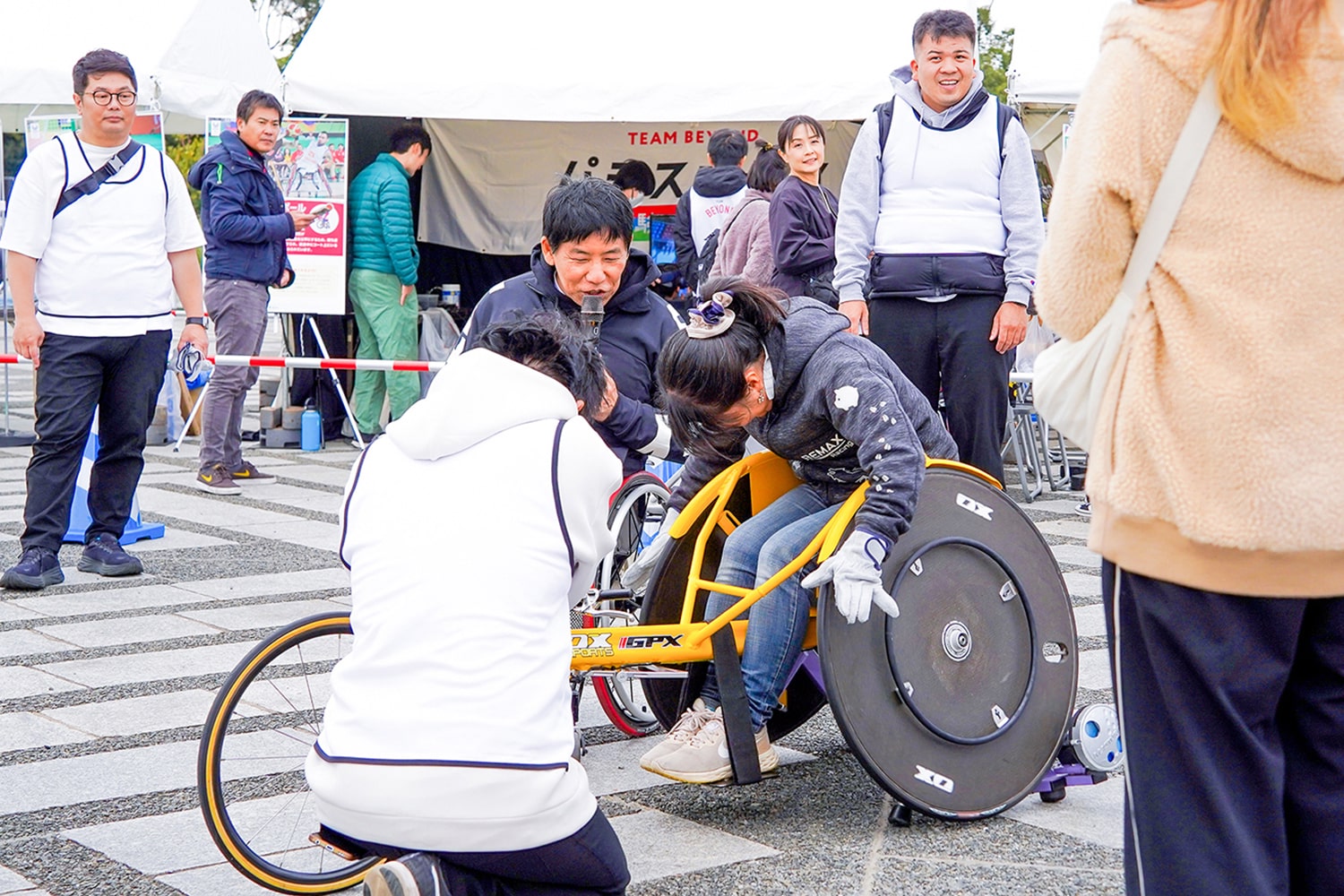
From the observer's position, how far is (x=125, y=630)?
5648 mm

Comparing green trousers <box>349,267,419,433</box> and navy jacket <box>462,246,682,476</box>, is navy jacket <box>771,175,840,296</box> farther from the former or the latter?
green trousers <box>349,267,419,433</box>

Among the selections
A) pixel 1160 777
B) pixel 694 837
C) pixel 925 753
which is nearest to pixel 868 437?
pixel 925 753

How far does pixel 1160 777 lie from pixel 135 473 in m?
5.47

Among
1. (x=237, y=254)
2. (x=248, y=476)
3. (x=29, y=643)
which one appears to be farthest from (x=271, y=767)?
(x=248, y=476)

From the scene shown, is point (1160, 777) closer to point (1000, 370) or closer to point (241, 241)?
point (1000, 370)

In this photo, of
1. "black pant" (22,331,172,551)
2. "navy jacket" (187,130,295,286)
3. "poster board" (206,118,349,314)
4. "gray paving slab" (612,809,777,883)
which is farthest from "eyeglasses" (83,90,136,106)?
"poster board" (206,118,349,314)

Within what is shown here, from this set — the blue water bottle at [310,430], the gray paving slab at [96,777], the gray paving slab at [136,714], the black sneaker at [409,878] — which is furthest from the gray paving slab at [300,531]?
the black sneaker at [409,878]

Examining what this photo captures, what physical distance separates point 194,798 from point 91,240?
3224mm

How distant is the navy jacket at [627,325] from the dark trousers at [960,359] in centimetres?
112

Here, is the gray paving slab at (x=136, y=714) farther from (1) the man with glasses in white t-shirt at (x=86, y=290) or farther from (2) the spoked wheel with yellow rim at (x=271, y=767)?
(1) the man with glasses in white t-shirt at (x=86, y=290)

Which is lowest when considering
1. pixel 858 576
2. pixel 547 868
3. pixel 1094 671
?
pixel 1094 671

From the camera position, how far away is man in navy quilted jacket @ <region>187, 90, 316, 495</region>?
29.9 feet

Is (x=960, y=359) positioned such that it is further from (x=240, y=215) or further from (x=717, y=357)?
(x=240, y=215)

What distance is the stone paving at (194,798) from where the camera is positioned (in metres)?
3.30
